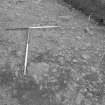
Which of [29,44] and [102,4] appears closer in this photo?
[29,44]

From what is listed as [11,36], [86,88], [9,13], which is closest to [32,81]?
[86,88]

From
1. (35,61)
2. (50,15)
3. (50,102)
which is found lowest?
(50,102)

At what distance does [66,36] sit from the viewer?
261 centimetres

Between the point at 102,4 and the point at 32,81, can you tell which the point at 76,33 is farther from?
the point at 32,81

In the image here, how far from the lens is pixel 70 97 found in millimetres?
1938

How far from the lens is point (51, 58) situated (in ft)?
7.52

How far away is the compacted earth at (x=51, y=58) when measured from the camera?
1939 mm

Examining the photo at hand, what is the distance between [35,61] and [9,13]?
103cm

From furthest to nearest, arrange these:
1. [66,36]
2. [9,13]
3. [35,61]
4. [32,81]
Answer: [9,13] < [66,36] < [35,61] < [32,81]

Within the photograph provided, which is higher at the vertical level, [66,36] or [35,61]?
[66,36]

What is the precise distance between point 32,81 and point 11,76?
0.22 m

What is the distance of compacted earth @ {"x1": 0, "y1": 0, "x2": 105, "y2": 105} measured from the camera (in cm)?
194

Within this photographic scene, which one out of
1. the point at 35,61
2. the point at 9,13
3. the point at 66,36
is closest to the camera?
the point at 35,61

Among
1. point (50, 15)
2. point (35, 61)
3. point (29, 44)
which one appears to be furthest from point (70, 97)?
point (50, 15)
